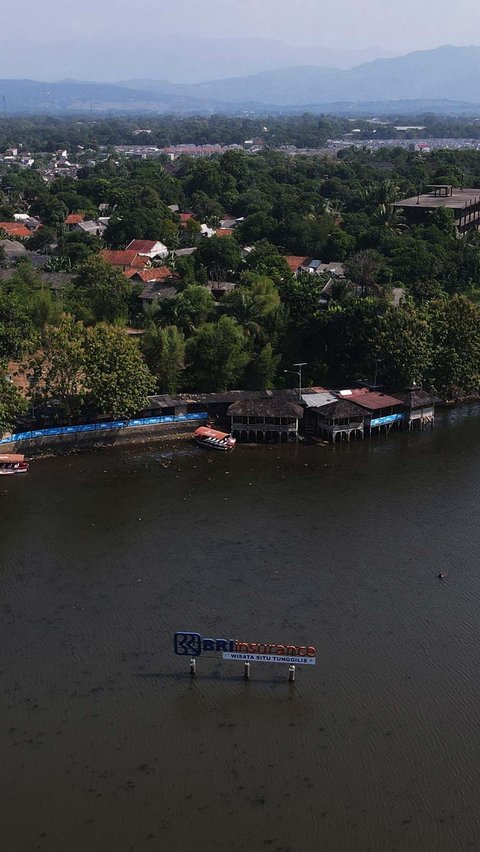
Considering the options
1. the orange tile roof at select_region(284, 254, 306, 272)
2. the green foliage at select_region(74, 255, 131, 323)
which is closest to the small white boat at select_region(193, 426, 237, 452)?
the green foliage at select_region(74, 255, 131, 323)

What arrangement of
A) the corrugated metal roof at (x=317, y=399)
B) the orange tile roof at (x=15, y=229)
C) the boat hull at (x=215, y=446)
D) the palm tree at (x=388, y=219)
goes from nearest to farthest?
the boat hull at (x=215, y=446) → the corrugated metal roof at (x=317, y=399) → the palm tree at (x=388, y=219) → the orange tile roof at (x=15, y=229)

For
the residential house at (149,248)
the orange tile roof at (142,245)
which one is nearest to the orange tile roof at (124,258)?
the residential house at (149,248)

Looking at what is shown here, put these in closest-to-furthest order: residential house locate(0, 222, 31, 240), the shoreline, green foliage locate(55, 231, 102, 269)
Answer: the shoreline
green foliage locate(55, 231, 102, 269)
residential house locate(0, 222, 31, 240)

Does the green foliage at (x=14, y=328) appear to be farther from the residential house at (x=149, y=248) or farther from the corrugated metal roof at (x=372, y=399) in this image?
the residential house at (x=149, y=248)

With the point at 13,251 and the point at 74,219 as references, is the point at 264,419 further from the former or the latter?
the point at 74,219

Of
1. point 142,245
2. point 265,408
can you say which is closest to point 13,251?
point 142,245

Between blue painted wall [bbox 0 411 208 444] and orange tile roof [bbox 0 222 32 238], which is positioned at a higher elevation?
orange tile roof [bbox 0 222 32 238]

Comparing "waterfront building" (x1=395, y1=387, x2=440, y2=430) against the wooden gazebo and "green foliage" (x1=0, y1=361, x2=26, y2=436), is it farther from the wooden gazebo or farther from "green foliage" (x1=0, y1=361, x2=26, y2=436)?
"green foliage" (x1=0, y1=361, x2=26, y2=436)
